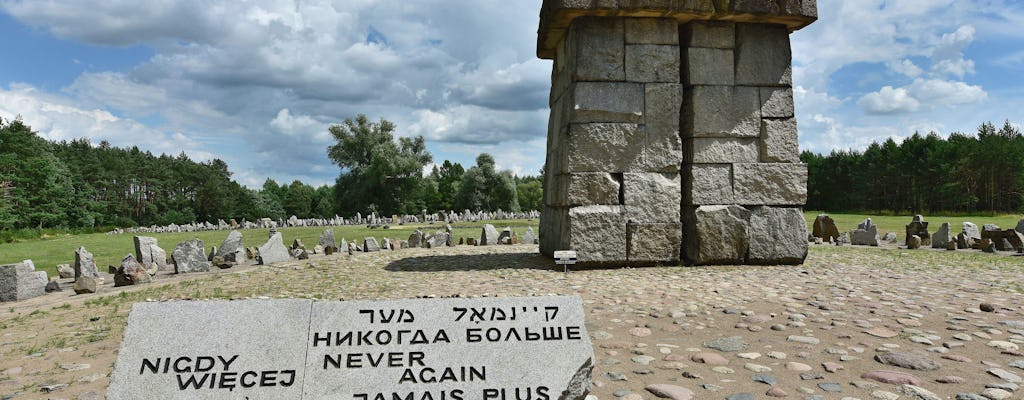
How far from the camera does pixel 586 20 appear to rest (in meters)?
8.23

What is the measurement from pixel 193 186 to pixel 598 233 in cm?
5123

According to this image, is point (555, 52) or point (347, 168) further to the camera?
point (347, 168)

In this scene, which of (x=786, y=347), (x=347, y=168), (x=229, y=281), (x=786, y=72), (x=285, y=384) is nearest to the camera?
(x=285, y=384)

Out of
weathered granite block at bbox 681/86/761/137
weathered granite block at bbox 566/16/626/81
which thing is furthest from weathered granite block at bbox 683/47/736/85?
weathered granite block at bbox 566/16/626/81

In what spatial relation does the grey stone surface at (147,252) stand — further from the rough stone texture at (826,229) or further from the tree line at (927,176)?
the tree line at (927,176)

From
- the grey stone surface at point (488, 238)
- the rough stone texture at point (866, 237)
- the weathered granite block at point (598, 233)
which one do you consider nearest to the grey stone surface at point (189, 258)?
the grey stone surface at point (488, 238)

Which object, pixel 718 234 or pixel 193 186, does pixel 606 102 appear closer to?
pixel 718 234

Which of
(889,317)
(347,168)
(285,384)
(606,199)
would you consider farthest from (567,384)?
(347,168)

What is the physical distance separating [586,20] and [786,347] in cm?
558

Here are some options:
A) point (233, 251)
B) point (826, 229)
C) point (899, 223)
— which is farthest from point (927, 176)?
point (233, 251)

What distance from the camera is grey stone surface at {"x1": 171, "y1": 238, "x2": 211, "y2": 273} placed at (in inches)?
361

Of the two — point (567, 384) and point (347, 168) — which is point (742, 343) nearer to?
point (567, 384)

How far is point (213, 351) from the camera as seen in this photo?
305cm

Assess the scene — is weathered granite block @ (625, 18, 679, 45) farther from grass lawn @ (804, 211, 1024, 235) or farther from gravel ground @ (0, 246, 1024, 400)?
grass lawn @ (804, 211, 1024, 235)
